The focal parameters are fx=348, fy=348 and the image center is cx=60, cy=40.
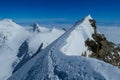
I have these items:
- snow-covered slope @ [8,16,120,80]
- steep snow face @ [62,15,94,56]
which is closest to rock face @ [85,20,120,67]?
steep snow face @ [62,15,94,56]

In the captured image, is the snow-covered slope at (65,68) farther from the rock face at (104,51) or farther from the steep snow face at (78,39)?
the rock face at (104,51)

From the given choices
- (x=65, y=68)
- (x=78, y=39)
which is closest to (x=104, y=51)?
(x=78, y=39)

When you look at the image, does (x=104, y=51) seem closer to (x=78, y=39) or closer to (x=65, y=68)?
(x=78, y=39)

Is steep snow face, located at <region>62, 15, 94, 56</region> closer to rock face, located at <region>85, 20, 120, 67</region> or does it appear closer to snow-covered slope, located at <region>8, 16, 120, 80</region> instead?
rock face, located at <region>85, 20, 120, 67</region>

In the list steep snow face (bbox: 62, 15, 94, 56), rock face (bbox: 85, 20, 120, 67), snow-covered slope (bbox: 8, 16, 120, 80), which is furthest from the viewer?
rock face (bbox: 85, 20, 120, 67)

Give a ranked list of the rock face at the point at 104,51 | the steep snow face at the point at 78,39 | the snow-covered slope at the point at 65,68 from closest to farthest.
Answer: the snow-covered slope at the point at 65,68, the steep snow face at the point at 78,39, the rock face at the point at 104,51

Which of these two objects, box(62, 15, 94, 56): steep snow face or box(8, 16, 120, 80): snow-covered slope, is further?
box(62, 15, 94, 56): steep snow face

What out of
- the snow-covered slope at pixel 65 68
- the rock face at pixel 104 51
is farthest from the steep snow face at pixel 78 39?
the snow-covered slope at pixel 65 68

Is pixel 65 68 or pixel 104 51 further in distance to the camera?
pixel 104 51
